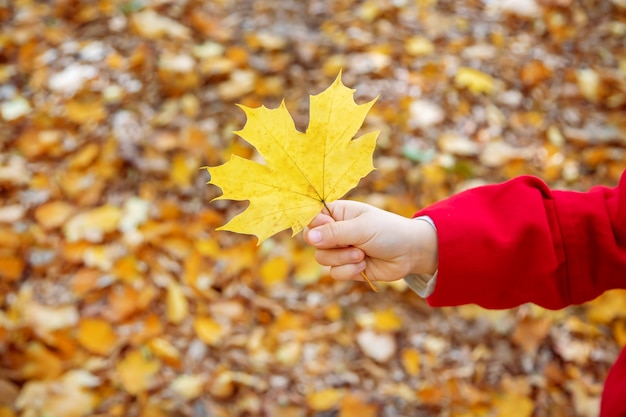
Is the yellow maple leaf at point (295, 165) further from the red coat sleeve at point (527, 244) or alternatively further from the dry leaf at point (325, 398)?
the dry leaf at point (325, 398)

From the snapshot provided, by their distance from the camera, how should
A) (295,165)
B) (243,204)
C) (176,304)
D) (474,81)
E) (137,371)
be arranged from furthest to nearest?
(474,81) → (243,204) → (176,304) → (137,371) → (295,165)

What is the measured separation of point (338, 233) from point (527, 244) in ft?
1.21

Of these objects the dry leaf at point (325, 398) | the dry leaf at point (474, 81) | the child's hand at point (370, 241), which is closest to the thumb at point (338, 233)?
the child's hand at point (370, 241)

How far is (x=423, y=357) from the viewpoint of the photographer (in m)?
1.69

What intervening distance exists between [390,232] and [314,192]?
186mm

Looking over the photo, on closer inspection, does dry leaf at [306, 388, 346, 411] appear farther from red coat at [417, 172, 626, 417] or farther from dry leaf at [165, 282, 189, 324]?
red coat at [417, 172, 626, 417]

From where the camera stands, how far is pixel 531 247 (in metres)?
1.07

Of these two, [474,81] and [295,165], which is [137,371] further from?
[474,81]

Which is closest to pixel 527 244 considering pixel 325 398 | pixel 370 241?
pixel 370 241

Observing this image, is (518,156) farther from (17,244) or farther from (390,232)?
(17,244)

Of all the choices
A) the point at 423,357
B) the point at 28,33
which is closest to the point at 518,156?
the point at 423,357

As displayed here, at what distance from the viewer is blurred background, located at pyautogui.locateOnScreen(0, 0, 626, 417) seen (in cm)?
161

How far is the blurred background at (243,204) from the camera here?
1.61m

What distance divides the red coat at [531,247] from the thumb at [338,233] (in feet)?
0.50
